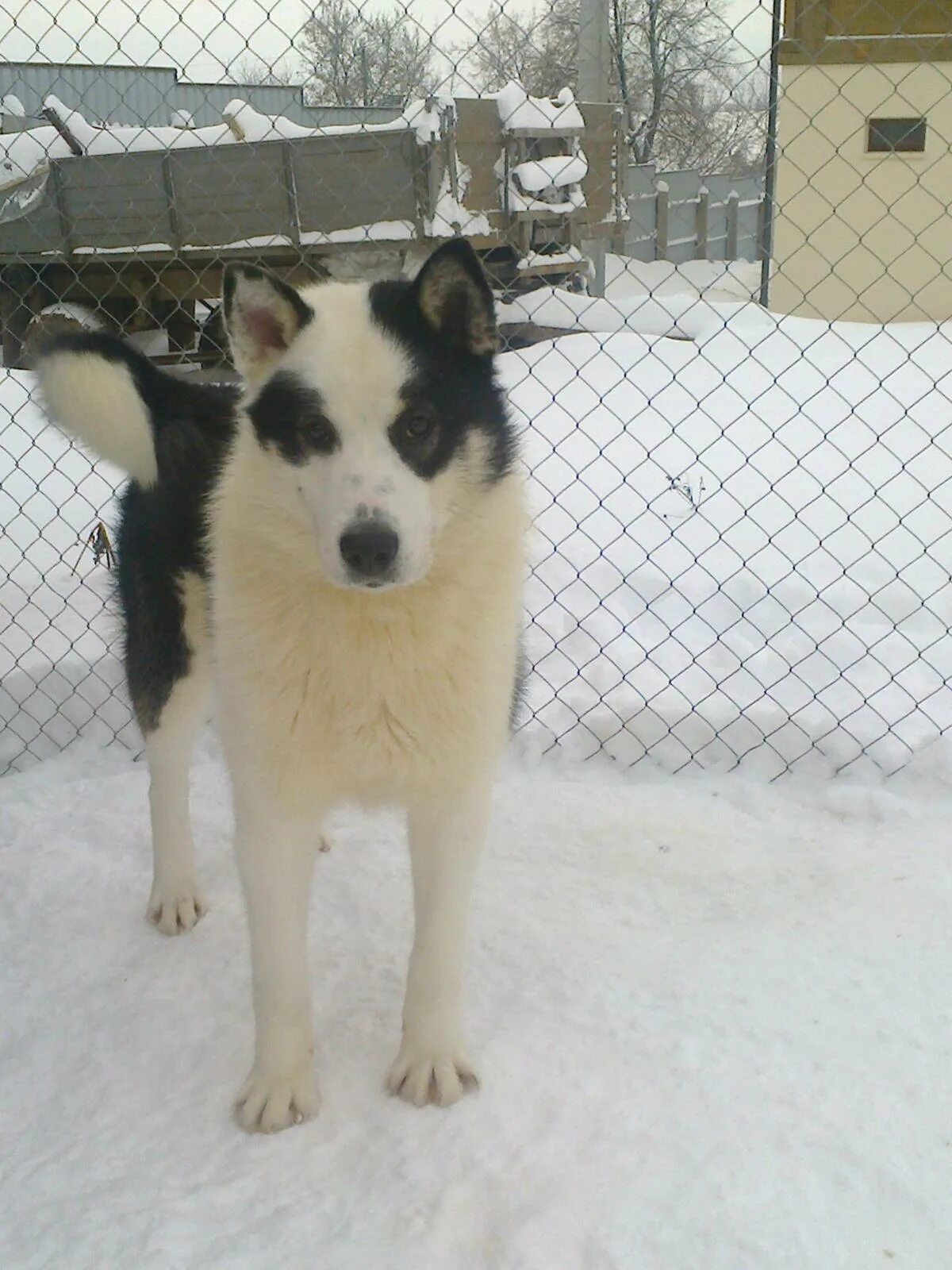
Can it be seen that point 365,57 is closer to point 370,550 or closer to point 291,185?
point 291,185

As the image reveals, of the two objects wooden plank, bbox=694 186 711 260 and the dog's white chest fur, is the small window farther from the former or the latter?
the dog's white chest fur

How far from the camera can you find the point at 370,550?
5.42 feet

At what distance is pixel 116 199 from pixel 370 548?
5.64 m

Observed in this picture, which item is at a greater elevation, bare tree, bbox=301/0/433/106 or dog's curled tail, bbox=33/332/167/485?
bare tree, bbox=301/0/433/106

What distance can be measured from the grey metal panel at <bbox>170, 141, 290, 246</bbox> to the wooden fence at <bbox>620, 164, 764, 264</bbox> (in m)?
6.76

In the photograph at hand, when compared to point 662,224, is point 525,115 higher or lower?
higher

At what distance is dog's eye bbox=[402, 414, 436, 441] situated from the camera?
1792 mm

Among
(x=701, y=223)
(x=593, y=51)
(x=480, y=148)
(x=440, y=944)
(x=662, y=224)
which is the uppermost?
(x=593, y=51)

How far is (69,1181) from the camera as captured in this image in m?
1.82

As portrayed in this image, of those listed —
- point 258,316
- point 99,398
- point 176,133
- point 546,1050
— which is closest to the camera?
point 258,316

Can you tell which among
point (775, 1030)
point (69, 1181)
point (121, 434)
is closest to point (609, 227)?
point (121, 434)

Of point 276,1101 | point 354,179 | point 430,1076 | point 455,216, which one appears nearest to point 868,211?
point 455,216

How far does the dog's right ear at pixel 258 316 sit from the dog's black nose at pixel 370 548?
0.47 m

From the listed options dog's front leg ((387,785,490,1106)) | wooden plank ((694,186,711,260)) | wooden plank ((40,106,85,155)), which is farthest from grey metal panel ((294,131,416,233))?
wooden plank ((694,186,711,260))
